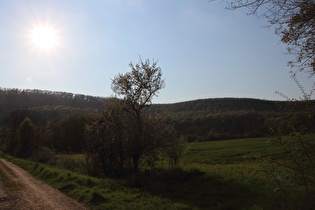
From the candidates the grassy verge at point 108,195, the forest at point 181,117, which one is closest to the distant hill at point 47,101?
the forest at point 181,117

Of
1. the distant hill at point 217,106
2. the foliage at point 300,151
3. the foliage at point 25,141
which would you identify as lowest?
the foliage at point 25,141

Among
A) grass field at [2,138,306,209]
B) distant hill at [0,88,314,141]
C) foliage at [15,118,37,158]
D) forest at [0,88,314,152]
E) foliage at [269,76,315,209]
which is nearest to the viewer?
foliage at [269,76,315,209]

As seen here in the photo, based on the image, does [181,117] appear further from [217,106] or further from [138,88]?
[138,88]

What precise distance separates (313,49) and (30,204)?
11.0m

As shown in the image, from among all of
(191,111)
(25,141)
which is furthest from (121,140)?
(191,111)

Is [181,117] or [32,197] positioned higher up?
[181,117]

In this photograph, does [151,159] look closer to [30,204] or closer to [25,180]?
[30,204]

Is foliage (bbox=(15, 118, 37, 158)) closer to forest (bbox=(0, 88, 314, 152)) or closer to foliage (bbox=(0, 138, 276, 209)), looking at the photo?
forest (bbox=(0, 88, 314, 152))

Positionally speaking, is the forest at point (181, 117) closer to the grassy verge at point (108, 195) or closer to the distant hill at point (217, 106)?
the distant hill at point (217, 106)

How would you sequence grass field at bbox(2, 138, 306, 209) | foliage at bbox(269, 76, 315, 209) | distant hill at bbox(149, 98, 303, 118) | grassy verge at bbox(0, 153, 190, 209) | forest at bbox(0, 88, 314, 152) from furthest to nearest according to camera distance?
1. distant hill at bbox(149, 98, 303, 118)
2. forest at bbox(0, 88, 314, 152)
3. grassy verge at bbox(0, 153, 190, 209)
4. grass field at bbox(2, 138, 306, 209)
5. foliage at bbox(269, 76, 315, 209)

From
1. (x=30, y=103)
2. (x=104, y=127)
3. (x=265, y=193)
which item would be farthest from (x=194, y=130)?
(x=30, y=103)

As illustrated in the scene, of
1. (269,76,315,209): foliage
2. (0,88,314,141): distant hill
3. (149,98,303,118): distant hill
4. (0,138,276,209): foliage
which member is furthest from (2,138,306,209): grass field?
(149,98,303,118): distant hill

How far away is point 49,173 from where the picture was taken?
15.3 meters

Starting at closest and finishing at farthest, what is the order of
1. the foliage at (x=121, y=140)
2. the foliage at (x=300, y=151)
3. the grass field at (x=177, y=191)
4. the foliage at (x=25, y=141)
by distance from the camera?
the foliage at (x=300, y=151) < the grass field at (x=177, y=191) < the foliage at (x=121, y=140) < the foliage at (x=25, y=141)
